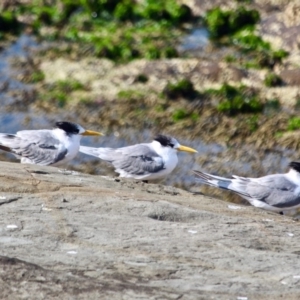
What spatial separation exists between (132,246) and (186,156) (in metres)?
5.37

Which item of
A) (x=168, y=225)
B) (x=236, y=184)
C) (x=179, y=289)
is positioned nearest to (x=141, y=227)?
(x=168, y=225)

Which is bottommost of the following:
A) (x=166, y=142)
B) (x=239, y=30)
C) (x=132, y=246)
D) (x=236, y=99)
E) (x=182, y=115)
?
(x=182, y=115)

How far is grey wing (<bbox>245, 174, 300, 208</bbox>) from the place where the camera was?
31.2 feet

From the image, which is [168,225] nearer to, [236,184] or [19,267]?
[19,267]

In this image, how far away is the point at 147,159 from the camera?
989cm

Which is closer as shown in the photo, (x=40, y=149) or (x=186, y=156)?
(x=40, y=149)

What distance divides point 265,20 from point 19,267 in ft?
31.2

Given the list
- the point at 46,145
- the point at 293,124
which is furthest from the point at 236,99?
the point at 46,145

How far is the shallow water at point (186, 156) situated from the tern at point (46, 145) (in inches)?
52.1

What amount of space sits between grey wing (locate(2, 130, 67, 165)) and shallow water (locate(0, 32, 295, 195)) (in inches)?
54.9

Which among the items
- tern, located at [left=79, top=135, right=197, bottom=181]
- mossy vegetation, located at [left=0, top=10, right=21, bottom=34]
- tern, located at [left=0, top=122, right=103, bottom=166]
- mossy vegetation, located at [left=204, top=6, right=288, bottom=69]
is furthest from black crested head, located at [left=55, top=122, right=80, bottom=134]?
mossy vegetation, located at [left=0, top=10, right=21, bottom=34]

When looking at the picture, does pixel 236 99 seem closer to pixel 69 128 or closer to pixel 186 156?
pixel 186 156

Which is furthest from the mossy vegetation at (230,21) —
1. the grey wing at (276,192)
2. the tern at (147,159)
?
the grey wing at (276,192)

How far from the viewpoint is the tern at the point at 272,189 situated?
951 centimetres
